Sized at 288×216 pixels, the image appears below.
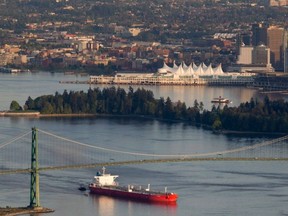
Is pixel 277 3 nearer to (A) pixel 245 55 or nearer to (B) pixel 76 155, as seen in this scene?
(A) pixel 245 55

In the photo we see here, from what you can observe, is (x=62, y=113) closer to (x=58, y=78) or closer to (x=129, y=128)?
(x=129, y=128)

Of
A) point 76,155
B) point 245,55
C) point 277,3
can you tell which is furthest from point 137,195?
point 277,3

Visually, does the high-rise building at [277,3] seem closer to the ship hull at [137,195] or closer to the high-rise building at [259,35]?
the high-rise building at [259,35]

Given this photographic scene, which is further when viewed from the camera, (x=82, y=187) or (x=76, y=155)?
(x=76, y=155)

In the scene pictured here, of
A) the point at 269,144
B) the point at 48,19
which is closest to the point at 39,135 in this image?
the point at 269,144

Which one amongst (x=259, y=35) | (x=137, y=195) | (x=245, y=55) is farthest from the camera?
(x=259, y=35)

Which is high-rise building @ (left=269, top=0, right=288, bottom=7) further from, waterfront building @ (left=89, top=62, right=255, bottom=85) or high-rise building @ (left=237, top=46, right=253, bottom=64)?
waterfront building @ (left=89, top=62, right=255, bottom=85)
